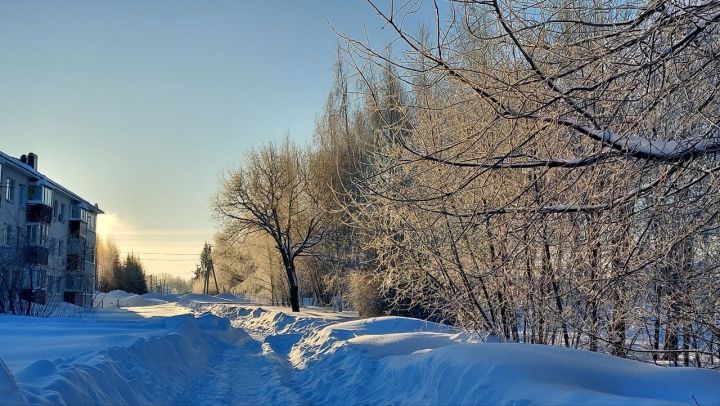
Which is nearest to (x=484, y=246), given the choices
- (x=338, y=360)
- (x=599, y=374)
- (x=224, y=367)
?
(x=338, y=360)

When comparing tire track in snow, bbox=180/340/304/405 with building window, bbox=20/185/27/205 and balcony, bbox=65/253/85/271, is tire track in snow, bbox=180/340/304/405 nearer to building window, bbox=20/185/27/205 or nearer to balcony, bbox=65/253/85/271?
building window, bbox=20/185/27/205

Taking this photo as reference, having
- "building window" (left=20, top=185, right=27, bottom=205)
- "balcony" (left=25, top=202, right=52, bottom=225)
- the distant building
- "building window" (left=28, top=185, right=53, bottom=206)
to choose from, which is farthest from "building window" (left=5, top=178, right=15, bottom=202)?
"building window" (left=28, top=185, right=53, bottom=206)

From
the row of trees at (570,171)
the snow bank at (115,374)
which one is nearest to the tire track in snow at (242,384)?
the snow bank at (115,374)

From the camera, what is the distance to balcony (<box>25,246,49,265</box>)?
2580 cm

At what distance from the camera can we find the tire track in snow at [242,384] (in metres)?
8.19

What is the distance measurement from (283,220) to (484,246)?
24.1 meters

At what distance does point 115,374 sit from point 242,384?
2828 millimetres

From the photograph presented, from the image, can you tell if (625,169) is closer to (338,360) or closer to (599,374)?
(599,374)

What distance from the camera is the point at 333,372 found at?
379 inches

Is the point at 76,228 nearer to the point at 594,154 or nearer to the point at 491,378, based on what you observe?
the point at 491,378

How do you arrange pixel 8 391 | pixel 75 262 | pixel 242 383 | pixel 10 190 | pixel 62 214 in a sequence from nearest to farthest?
pixel 8 391, pixel 242 383, pixel 10 190, pixel 75 262, pixel 62 214

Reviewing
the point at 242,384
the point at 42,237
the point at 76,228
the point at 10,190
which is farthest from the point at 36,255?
the point at 242,384

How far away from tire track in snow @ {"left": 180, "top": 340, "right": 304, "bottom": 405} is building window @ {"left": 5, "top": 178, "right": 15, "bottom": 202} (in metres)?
22.9

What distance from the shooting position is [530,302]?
9.45 m
